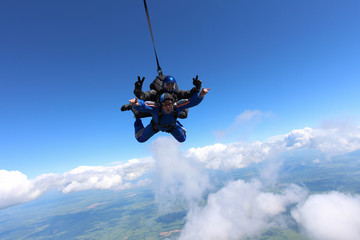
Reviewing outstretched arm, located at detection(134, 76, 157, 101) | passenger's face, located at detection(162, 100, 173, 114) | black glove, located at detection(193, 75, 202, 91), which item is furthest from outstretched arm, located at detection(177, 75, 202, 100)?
outstretched arm, located at detection(134, 76, 157, 101)

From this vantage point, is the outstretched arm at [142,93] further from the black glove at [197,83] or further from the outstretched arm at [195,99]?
the black glove at [197,83]

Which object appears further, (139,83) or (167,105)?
(167,105)

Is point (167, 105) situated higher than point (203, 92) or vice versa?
point (203, 92)

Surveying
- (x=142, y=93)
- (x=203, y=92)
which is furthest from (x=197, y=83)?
(x=142, y=93)

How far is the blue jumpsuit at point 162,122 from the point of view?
15.8ft

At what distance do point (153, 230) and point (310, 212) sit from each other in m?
202

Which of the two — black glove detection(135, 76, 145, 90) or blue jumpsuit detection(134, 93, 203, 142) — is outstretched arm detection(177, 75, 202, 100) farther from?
black glove detection(135, 76, 145, 90)

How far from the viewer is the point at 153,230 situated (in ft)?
636

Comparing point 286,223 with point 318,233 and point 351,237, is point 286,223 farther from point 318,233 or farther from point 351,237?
point 351,237

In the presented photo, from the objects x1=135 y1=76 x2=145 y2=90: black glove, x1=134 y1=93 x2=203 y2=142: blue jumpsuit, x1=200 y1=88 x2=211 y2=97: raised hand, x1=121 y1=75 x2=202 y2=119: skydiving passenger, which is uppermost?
x1=121 y1=75 x2=202 y2=119: skydiving passenger

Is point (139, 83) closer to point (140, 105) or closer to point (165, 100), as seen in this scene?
point (140, 105)

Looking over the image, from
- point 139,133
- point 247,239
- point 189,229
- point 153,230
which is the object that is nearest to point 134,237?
point 153,230

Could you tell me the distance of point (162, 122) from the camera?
5316mm

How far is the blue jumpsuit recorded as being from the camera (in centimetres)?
480
